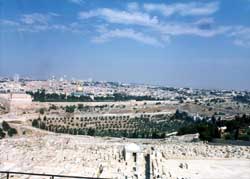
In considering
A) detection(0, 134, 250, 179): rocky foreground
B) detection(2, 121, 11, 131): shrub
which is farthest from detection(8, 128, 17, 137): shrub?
detection(0, 134, 250, 179): rocky foreground

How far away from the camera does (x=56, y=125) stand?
1800 inches

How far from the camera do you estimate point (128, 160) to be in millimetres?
16781

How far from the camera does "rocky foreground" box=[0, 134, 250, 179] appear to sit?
14.2m

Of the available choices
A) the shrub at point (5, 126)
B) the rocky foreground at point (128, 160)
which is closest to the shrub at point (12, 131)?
the shrub at point (5, 126)

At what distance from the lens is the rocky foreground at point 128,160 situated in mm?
14203

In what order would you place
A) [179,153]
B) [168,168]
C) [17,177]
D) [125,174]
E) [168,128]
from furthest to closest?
[168,128] < [179,153] < [168,168] < [125,174] < [17,177]

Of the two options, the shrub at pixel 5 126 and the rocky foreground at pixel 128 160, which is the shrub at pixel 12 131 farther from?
the rocky foreground at pixel 128 160

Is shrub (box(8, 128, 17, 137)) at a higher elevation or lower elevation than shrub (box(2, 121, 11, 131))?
lower

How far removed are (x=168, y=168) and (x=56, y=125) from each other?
104 ft

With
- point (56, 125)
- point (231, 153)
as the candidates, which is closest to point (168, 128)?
point (56, 125)

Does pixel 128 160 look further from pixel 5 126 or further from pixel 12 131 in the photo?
pixel 5 126

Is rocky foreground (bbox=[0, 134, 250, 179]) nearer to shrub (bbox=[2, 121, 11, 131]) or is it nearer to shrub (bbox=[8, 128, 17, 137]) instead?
shrub (bbox=[8, 128, 17, 137])

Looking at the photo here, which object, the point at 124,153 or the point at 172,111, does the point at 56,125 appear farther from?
the point at 124,153

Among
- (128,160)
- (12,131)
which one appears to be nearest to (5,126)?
(12,131)
